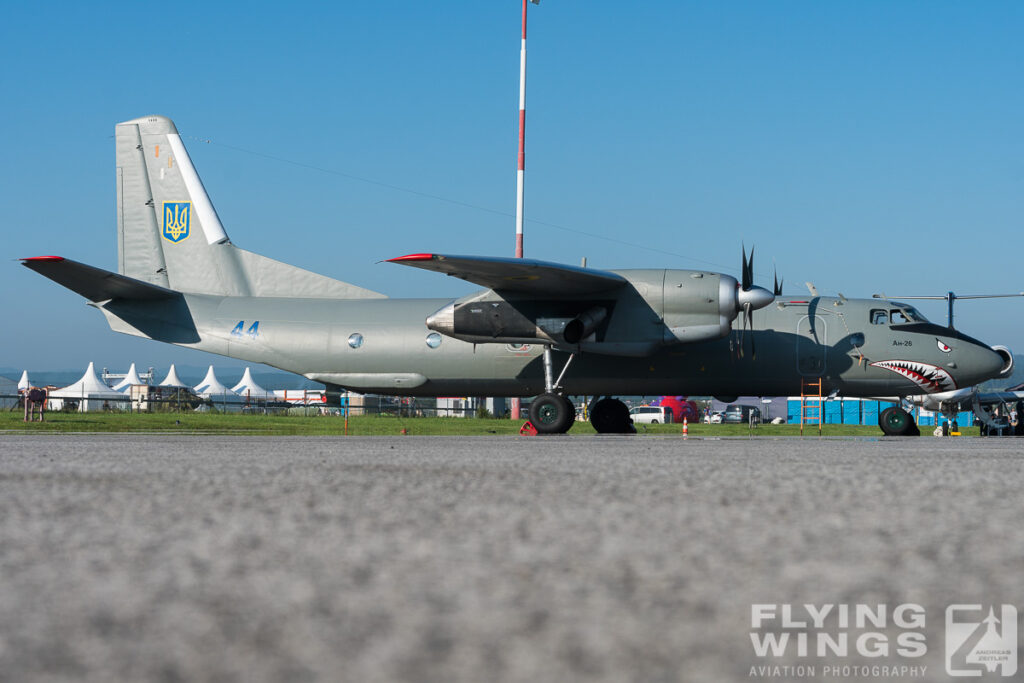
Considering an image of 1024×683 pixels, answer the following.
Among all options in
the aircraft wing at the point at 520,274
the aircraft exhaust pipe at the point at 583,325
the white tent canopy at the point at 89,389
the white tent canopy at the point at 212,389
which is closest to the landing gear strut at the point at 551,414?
the aircraft exhaust pipe at the point at 583,325

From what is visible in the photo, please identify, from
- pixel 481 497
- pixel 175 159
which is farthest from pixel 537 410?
pixel 481 497

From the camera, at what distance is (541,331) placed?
16.7 metres

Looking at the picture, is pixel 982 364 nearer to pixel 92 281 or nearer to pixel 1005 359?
pixel 1005 359

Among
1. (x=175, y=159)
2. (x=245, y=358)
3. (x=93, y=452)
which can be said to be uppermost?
(x=175, y=159)

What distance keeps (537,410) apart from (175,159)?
10.4 meters

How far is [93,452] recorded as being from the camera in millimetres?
6727

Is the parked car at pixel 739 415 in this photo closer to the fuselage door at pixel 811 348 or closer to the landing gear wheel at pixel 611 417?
the landing gear wheel at pixel 611 417

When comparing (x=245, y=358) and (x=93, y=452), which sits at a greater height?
(x=245, y=358)

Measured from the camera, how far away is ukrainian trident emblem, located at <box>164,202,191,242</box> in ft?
67.8

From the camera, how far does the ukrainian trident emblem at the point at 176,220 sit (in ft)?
67.8

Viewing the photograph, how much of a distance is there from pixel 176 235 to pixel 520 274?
29.1 feet

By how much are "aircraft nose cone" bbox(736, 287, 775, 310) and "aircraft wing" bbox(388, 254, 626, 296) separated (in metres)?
1.96

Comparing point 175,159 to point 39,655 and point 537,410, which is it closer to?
point 537,410

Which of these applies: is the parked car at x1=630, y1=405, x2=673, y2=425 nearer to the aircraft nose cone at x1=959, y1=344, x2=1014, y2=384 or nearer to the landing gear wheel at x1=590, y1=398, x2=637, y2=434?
the landing gear wheel at x1=590, y1=398, x2=637, y2=434
